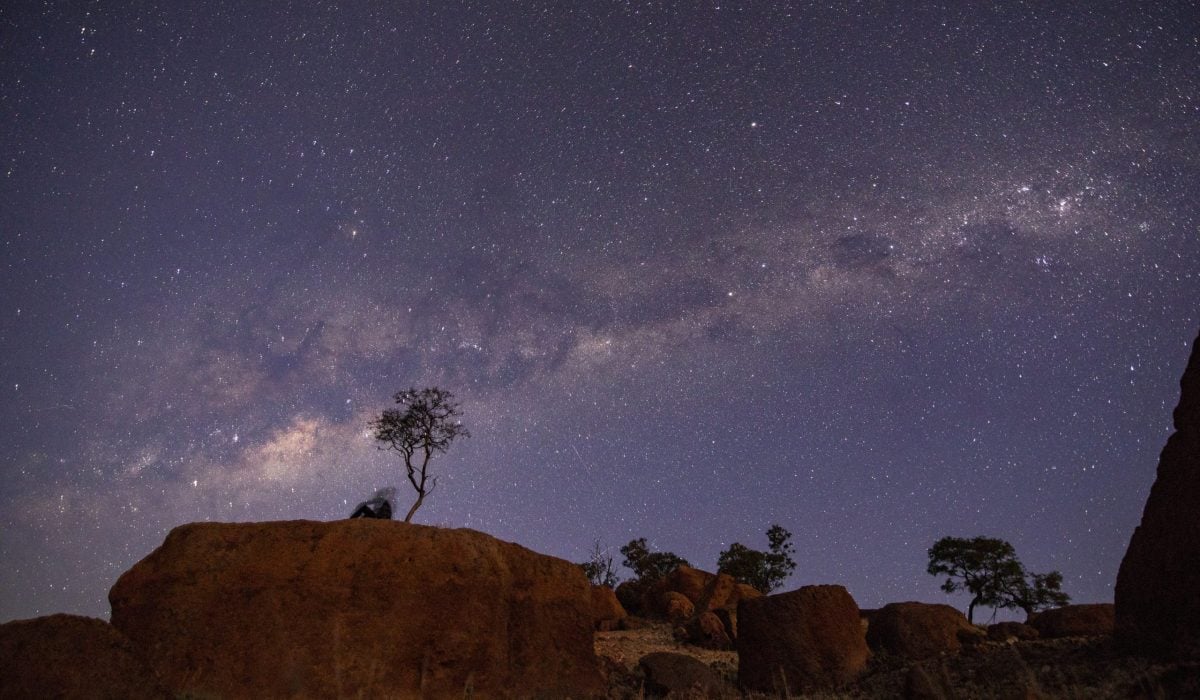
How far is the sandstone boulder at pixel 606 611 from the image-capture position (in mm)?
23047

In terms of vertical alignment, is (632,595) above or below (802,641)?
above

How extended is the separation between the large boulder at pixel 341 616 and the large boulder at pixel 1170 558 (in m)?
8.19

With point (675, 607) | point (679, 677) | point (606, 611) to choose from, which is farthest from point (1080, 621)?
point (606, 611)

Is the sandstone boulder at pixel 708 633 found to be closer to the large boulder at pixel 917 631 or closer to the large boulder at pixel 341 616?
the large boulder at pixel 917 631

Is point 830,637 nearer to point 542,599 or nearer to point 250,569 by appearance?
point 542,599

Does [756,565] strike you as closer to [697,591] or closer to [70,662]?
[697,591]

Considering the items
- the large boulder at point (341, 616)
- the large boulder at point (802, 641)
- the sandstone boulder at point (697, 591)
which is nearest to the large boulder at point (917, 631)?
the large boulder at point (802, 641)

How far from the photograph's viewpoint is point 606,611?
78.3 feet

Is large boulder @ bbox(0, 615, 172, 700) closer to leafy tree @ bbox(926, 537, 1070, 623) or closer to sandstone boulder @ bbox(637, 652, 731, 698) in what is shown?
sandstone boulder @ bbox(637, 652, 731, 698)

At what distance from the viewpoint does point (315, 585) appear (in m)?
10.3

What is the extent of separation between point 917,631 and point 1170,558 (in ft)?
26.3

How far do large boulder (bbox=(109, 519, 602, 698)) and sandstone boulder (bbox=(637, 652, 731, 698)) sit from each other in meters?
1.34

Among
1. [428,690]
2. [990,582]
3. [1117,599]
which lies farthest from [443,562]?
[990,582]

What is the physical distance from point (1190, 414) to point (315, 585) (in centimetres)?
1295
